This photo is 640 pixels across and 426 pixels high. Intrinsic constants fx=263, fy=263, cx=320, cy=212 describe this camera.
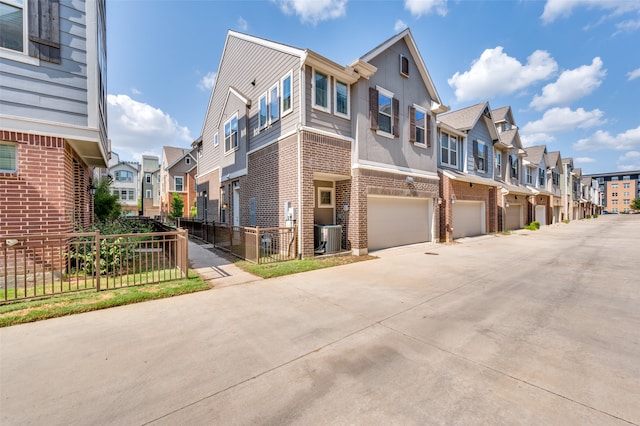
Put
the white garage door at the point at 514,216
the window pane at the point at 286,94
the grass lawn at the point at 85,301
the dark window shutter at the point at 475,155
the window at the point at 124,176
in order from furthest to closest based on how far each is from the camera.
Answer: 1. the window at the point at 124,176
2. the white garage door at the point at 514,216
3. the dark window shutter at the point at 475,155
4. the window pane at the point at 286,94
5. the grass lawn at the point at 85,301

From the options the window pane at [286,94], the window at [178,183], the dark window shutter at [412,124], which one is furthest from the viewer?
the window at [178,183]

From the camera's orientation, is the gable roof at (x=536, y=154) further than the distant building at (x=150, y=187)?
No

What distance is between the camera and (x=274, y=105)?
1064cm

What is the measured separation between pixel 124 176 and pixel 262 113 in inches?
1657

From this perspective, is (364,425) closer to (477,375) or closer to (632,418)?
(477,375)

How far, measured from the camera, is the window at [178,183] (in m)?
31.7

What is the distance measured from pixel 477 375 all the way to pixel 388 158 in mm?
9383

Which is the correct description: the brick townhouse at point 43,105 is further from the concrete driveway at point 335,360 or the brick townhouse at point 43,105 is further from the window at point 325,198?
the window at point 325,198

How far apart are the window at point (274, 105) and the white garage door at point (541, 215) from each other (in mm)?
31017

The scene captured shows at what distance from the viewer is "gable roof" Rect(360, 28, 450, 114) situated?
417 inches

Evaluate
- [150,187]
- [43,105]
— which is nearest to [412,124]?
[43,105]

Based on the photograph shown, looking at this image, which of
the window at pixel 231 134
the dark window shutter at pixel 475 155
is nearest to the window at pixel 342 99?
the window at pixel 231 134

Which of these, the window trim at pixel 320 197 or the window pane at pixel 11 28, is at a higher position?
the window pane at pixel 11 28

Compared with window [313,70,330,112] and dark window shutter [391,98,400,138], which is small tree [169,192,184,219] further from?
dark window shutter [391,98,400,138]
